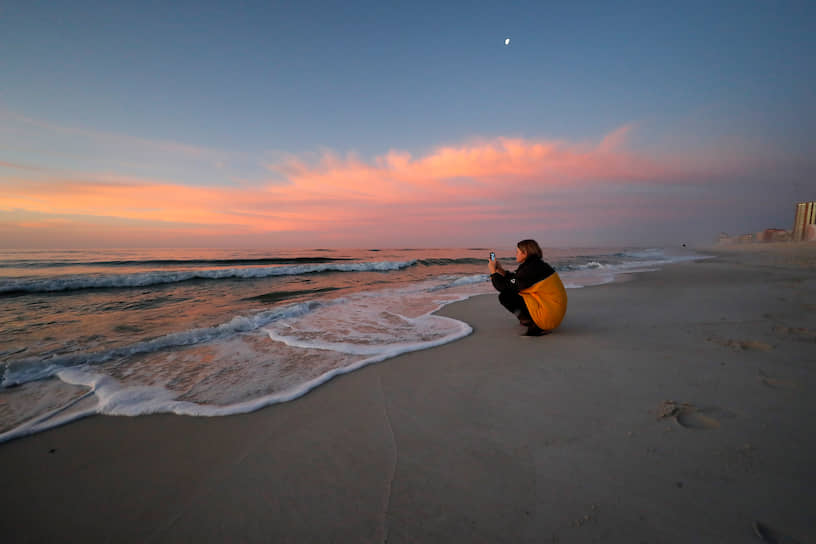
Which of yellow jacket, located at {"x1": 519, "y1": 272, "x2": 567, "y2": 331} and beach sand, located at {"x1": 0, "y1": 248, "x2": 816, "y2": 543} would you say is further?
yellow jacket, located at {"x1": 519, "y1": 272, "x2": 567, "y2": 331}

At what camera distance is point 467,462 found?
73.7 inches

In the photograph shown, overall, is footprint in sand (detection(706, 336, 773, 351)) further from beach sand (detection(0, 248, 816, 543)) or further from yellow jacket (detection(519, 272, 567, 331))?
yellow jacket (detection(519, 272, 567, 331))

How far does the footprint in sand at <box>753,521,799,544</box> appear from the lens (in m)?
1.25

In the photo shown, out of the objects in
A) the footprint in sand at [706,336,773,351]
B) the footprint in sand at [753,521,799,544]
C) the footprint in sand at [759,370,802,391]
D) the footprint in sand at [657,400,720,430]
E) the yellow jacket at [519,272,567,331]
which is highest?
the yellow jacket at [519,272,567,331]

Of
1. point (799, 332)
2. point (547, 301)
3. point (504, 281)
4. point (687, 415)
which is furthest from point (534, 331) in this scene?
point (799, 332)

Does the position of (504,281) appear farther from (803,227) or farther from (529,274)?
(803,227)

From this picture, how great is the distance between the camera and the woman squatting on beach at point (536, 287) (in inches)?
172

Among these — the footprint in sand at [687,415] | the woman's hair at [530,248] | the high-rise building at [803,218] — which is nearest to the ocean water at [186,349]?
the woman's hair at [530,248]

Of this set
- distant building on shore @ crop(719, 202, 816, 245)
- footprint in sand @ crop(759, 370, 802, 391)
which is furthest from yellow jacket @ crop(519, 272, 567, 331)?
distant building on shore @ crop(719, 202, 816, 245)

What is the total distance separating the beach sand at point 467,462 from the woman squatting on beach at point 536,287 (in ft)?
3.73

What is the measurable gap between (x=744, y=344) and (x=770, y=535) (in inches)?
129

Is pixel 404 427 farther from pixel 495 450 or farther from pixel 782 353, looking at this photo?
pixel 782 353

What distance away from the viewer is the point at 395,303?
26.0 ft

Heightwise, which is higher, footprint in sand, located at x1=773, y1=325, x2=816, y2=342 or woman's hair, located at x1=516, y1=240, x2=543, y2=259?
woman's hair, located at x1=516, y1=240, x2=543, y2=259
